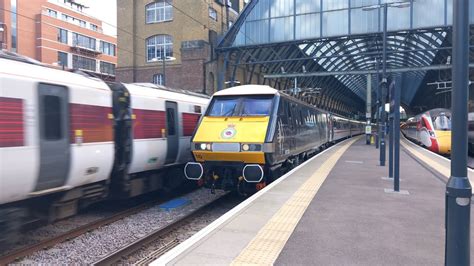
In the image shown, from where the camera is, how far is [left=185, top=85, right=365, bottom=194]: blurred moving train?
910 cm

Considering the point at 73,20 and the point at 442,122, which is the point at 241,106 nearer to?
the point at 442,122

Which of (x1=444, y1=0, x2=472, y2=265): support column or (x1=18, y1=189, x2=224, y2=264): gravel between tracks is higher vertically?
(x1=444, y1=0, x2=472, y2=265): support column

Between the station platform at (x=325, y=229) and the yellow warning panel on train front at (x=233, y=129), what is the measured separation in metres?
1.29

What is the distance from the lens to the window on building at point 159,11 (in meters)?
37.5

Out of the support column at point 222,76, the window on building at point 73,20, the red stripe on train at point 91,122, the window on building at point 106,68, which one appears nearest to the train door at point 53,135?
the red stripe on train at point 91,122

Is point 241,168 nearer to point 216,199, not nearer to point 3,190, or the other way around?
point 216,199

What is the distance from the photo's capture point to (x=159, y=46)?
37906mm

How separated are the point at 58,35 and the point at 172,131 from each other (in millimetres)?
56637

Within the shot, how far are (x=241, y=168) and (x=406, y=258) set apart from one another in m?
4.99

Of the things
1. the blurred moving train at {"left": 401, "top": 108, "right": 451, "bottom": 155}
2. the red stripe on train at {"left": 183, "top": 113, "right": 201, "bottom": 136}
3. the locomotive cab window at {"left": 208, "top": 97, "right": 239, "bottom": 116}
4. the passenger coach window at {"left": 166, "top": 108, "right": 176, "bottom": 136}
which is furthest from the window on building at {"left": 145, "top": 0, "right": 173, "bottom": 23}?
the locomotive cab window at {"left": 208, "top": 97, "right": 239, "bottom": 116}

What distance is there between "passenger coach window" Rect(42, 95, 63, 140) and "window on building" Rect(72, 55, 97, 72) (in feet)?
190

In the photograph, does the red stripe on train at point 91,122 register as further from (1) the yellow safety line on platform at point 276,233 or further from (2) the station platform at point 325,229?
(1) the yellow safety line on platform at point 276,233

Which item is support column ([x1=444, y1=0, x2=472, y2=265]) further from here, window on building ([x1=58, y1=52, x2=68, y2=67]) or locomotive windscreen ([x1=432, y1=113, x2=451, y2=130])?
window on building ([x1=58, y1=52, x2=68, y2=67])

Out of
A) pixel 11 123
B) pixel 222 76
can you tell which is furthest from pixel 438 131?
pixel 11 123
